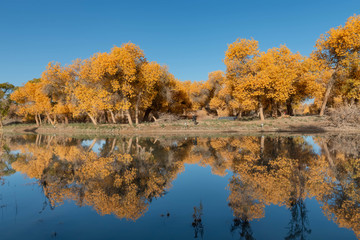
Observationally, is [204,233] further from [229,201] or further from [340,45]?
[340,45]

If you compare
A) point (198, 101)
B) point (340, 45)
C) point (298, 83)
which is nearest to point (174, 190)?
point (340, 45)

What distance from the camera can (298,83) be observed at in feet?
125

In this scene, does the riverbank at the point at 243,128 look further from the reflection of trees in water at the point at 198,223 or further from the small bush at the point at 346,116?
the reflection of trees in water at the point at 198,223

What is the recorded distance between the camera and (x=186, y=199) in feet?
24.0

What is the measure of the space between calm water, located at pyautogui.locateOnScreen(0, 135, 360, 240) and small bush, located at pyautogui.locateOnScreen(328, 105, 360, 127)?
17.6 metres

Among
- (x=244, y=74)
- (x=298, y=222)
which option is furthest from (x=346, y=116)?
(x=298, y=222)

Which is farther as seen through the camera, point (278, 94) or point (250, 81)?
point (278, 94)

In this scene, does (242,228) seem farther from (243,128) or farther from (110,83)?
(110,83)

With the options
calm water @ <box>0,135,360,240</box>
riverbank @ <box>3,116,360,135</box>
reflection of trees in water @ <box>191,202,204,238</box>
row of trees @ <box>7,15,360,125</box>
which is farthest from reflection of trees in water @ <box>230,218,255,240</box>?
row of trees @ <box>7,15,360,125</box>

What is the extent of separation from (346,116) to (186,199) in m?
26.5

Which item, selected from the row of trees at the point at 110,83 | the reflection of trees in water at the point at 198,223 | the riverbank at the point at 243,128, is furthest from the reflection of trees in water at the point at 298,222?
the row of trees at the point at 110,83

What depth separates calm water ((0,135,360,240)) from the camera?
Answer: 5.28 metres

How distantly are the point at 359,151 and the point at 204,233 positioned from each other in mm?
12696

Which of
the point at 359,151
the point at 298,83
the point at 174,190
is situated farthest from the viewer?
the point at 298,83
